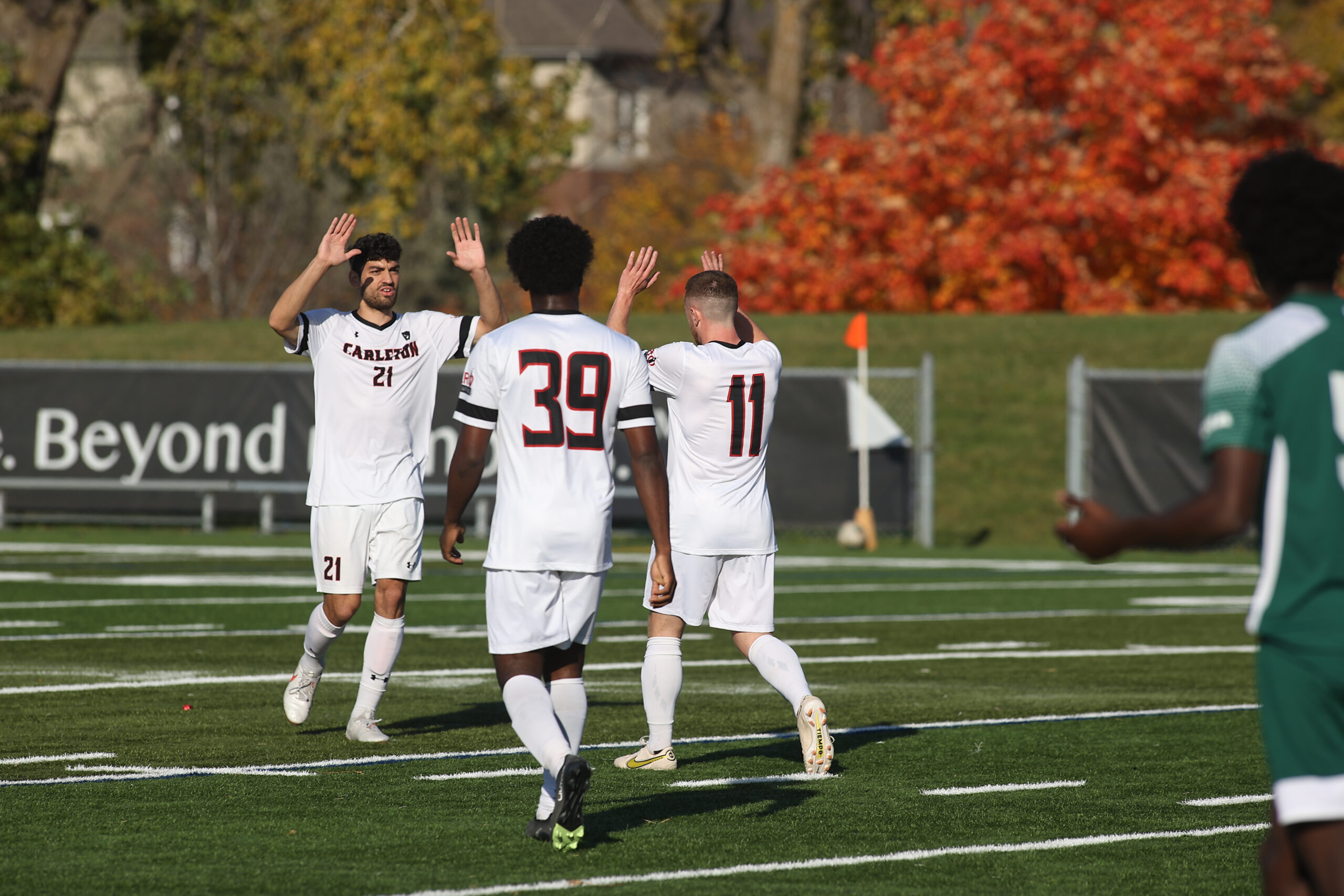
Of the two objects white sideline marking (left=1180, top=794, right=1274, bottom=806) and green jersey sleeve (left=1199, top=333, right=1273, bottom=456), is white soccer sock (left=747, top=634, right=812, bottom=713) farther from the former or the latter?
green jersey sleeve (left=1199, top=333, right=1273, bottom=456)

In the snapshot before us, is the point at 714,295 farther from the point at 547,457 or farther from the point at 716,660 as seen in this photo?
the point at 716,660

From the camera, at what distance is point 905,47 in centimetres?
2950

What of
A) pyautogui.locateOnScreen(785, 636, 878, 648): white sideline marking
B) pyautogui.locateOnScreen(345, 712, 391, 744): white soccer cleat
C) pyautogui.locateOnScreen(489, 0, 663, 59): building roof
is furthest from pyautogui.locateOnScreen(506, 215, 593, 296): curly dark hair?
pyautogui.locateOnScreen(489, 0, 663, 59): building roof

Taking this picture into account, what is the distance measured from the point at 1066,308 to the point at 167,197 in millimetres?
21252

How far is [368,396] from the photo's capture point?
340 inches

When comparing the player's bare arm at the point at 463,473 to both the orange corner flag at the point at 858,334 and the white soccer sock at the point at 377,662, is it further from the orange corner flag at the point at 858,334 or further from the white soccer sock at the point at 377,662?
the orange corner flag at the point at 858,334

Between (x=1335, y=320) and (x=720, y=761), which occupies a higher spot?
(x=1335, y=320)

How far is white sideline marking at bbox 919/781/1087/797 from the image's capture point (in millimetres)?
7398

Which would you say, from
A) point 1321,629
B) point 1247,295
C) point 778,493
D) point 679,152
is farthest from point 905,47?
point 1321,629

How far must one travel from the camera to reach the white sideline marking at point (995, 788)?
740cm

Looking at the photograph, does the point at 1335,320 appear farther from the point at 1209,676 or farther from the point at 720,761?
→ the point at 1209,676

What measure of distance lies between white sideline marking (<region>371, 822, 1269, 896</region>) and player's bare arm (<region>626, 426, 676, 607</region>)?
3.27 ft

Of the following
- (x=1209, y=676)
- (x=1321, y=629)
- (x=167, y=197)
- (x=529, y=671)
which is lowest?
(x=1209, y=676)

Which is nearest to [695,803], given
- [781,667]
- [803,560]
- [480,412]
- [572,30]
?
[781,667]
